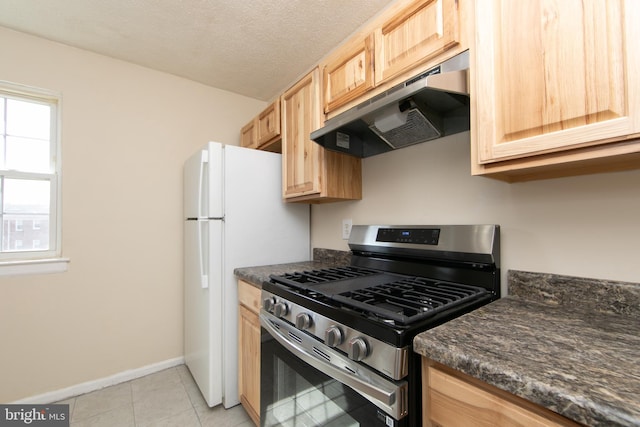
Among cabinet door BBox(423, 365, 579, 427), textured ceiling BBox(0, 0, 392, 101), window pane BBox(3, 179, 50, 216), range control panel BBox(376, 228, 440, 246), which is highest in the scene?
textured ceiling BBox(0, 0, 392, 101)

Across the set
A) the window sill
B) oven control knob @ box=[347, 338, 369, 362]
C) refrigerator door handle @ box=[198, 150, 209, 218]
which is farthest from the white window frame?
oven control knob @ box=[347, 338, 369, 362]

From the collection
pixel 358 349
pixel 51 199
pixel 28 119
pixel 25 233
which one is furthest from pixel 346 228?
pixel 28 119

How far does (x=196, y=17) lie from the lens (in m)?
1.75

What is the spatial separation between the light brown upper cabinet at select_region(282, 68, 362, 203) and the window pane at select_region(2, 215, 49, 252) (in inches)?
69.1

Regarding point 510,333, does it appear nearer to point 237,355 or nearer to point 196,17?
point 237,355

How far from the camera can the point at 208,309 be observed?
180 centimetres

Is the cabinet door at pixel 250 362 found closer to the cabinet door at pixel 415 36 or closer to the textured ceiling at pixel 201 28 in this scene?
the cabinet door at pixel 415 36

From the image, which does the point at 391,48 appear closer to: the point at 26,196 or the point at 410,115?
the point at 410,115

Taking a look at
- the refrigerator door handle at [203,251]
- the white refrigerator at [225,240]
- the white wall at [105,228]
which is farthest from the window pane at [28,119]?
the refrigerator door handle at [203,251]

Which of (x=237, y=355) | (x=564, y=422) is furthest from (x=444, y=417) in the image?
(x=237, y=355)

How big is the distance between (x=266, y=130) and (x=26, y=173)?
171 centimetres

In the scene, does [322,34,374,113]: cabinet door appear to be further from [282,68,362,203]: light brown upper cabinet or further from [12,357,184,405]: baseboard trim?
[12,357,184,405]: baseboard trim

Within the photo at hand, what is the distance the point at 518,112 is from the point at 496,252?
59 centimetres

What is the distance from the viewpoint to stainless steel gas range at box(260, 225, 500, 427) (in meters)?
0.78
